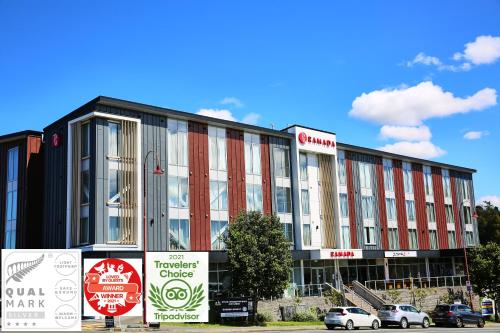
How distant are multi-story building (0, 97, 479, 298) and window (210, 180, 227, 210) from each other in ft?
0.32

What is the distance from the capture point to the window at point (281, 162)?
5062 centimetres

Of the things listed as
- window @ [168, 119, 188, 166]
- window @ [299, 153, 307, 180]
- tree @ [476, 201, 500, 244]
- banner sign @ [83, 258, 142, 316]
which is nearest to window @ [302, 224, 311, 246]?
window @ [299, 153, 307, 180]

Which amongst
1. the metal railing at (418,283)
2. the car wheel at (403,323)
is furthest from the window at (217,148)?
the metal railing at (418,283)

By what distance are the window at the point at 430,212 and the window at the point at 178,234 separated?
34347 mm

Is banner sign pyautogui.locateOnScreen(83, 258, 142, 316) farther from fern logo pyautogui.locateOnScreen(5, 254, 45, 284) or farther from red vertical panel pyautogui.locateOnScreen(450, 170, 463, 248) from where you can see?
red vertical panel pyautogui.locateOnScreen(450, 170, 463, 248)

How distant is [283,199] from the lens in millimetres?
50500

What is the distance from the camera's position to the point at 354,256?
172 feet

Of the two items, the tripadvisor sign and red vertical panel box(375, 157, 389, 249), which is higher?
red vertical panel box(375, 157, 389, 249)

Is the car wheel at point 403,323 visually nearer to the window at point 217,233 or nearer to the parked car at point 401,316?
the parked car at point 401,316

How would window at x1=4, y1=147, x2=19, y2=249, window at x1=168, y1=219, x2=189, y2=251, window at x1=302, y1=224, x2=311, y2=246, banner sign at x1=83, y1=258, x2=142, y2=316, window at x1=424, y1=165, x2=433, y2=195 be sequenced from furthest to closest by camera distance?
window at x1=424, y1=165, x2=433, y2=195 → window at x1=302, y1=224, x2=311, y2=246 → window at x1=4, y1=147, x2=19, y2=249 → window at x1=168, y1=219, x2=189, y2=251 → banner sign at x1=83, y1=258, x2=142, y2=316

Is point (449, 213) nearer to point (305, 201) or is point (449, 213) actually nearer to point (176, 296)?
point (305, 201)

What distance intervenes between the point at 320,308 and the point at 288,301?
333 centimetres

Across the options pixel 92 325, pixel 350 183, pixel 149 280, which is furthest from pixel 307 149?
pixel 149 280

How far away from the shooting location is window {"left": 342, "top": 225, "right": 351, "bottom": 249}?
54.9m
